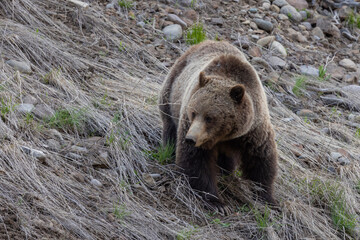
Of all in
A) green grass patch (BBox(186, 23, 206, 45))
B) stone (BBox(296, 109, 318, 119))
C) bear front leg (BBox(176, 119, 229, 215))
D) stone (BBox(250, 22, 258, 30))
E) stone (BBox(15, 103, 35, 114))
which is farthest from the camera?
stone (BBox(250, 22, 258, 30))

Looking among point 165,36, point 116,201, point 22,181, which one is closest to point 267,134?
point 116,201

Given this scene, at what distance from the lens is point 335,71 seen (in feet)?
29.9

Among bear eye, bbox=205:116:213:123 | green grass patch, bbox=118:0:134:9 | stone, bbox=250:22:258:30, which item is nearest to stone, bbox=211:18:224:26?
stone, bbox=250:22:258:30

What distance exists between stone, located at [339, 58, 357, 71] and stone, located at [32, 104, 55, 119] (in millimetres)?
5724

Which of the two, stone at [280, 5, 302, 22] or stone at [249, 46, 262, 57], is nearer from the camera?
stone at [249, 46, 262, 57]

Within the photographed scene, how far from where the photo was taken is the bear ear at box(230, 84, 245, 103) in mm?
4668

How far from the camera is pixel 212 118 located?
4664 millimetres

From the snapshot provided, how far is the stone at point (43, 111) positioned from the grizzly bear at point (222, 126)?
4.10 feet

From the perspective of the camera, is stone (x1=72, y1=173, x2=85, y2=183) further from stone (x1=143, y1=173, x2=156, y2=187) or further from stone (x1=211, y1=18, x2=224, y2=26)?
stone (x1=211, y1=18, x2=224, y2=26)

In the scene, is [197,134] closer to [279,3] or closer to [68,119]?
[68,119]

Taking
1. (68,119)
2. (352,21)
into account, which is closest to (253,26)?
(352,21)

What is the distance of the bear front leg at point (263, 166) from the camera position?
5184 millimetres

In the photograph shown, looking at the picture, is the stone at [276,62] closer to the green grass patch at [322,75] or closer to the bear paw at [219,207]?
the green grass patch at [322,75]

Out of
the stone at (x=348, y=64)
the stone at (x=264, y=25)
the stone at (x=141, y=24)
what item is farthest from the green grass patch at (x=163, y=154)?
the stone at (x=348, y=64)
